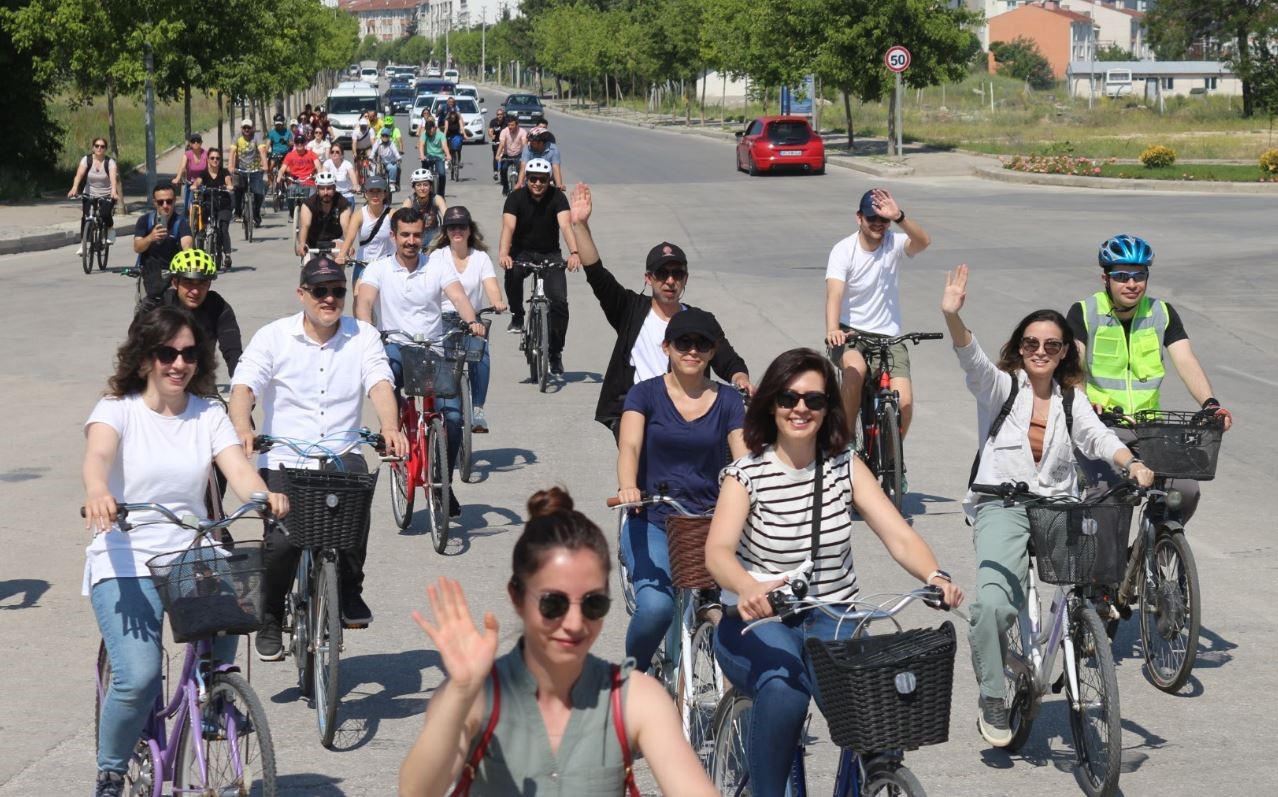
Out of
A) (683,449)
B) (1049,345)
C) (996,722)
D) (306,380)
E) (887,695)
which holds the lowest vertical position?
(996,722)

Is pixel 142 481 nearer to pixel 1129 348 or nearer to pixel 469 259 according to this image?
pixel 1129 348

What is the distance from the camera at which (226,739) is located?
518 centimetres

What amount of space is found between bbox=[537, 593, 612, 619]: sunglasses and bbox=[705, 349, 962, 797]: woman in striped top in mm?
1642

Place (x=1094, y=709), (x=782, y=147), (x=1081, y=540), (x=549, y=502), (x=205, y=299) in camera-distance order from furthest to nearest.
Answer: (x=782, y=147), (x=205, y=299), (x=1094, y=709), (x=1081, y=540), (x=549, y=502)

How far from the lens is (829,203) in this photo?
35594 mm

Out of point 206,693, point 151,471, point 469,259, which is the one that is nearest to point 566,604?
point 206,693

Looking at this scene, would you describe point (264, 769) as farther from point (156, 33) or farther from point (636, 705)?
point (156, 33)

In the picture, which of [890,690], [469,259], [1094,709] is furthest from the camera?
[469,259]

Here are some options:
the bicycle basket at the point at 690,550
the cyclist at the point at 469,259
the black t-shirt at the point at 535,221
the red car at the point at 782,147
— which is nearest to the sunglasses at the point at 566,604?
the bicycle basket at the point at 690,550

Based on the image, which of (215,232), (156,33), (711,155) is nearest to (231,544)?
(215,232)

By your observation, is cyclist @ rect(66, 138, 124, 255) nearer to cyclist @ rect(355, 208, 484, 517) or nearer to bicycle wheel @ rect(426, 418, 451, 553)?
cyclist @ rect(355, 208, 484, 517)

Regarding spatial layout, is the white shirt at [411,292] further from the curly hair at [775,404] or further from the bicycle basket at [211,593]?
the curly hair at [775,404]

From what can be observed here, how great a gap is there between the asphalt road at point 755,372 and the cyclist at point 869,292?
1.02m

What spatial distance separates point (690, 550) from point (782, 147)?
39.7m
